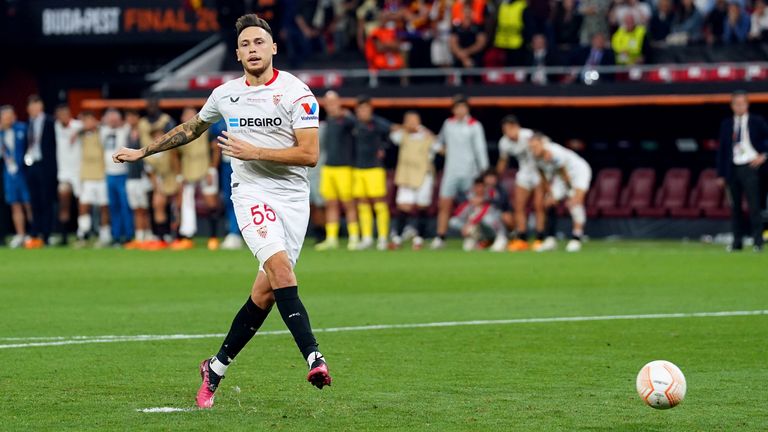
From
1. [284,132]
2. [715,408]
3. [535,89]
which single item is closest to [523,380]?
[715,408]

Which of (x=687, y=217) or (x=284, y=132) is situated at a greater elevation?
(x=284, y=132)

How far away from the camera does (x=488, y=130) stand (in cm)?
2955

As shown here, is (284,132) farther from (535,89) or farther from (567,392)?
(535,89)

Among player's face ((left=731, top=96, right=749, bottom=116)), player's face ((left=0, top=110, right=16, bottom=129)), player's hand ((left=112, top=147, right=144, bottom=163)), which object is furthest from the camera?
player's face ((left=0, top=110, right=16, bottom=129))

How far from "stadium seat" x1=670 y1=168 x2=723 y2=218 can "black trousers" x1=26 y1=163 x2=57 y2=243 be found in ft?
35.1

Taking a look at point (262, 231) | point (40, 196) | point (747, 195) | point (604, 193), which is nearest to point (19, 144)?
point (40, 196)

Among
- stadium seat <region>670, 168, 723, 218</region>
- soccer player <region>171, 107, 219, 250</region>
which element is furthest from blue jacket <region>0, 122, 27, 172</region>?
stadium seat <region>670, 168, 723, 218</region>

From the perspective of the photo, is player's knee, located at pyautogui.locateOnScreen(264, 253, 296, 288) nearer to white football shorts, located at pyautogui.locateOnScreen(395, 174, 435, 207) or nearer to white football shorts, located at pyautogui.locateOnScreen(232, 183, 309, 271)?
white football shorts, located at pyautogui.locateOnScreen(232, 183, 309, 271)

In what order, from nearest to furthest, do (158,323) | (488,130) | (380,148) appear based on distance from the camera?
1. (158,323)
2. (380,148)
3. (488,130)

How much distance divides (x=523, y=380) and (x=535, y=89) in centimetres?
1790

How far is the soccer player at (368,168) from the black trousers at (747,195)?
5324 millimetres

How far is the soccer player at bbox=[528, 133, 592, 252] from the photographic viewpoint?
22.5 meters

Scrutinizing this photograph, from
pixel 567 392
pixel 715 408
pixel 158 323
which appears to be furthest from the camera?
pixel 158 323

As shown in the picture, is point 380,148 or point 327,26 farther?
point 327,26
